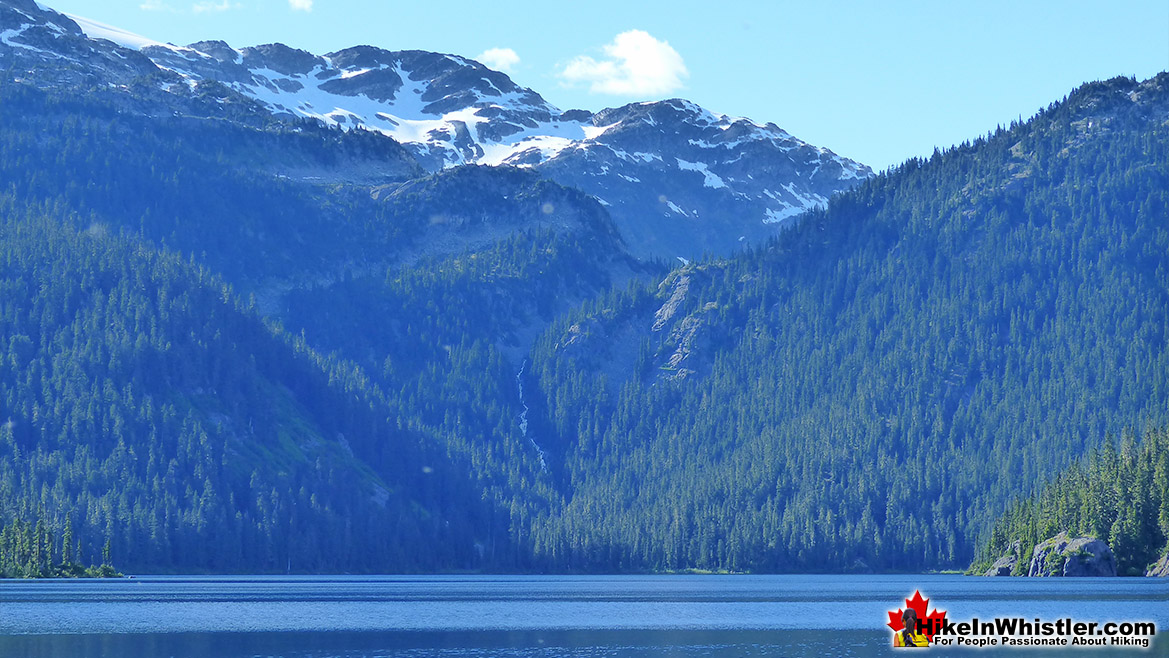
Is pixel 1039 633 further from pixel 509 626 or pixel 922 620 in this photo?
pixel 509 626

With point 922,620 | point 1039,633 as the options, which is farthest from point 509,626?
point 1039,633

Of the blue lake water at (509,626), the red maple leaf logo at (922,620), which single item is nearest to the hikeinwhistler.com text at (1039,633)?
the red maple leaf logo at (922,620)

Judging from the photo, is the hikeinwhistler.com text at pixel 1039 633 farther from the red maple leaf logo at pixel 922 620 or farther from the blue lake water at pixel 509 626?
the blue lake water at pixel 509 626

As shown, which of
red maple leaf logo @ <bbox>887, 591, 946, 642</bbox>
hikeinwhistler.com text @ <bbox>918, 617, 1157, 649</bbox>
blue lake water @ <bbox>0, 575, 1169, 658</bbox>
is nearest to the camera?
red maple leaf logo @ <bbox>887, 591, 946, 642</bbox>

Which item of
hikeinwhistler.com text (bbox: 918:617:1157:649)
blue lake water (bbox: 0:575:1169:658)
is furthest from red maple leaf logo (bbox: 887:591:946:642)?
blue lake water (bbox: 0:575:1169:658)

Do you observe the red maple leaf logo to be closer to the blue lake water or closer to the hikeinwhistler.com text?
the hikeinwhistler.com text

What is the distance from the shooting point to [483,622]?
16575cm

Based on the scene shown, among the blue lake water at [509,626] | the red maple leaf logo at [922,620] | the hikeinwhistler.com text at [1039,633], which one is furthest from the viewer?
the blue lake water at [509,626]

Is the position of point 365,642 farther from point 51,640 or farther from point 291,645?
point 51,640

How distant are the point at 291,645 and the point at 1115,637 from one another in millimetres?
63298

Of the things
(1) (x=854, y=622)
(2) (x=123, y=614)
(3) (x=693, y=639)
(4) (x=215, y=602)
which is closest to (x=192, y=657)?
(3) (x=693, y=639)

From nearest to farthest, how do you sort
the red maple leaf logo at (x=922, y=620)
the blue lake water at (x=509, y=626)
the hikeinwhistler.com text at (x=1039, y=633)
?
the red maple leaf logo at (x=922, y=620), the hikeinwhistler.com text at (x=1039, y=633), the blue lake water at (x=509, y=626)

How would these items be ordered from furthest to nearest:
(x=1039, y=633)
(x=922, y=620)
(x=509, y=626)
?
(x=509, y=626) < (x=1039, y=633) < (x=922, y=620)

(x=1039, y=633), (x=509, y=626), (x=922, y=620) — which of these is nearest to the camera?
(x=922, y=620)
